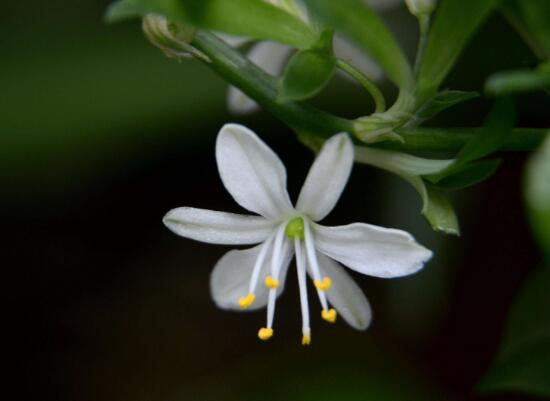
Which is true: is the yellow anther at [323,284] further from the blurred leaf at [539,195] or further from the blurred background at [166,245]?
the blurred background at [166,245]

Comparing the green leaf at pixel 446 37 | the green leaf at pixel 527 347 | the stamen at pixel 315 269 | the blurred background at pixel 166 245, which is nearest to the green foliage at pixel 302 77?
the green leaf at pixel 446 37

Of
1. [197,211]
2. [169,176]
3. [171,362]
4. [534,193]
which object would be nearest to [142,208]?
[169,176]

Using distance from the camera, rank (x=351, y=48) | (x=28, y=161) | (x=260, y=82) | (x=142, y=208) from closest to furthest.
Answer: (x=260, y=82), (x=351, y=48), (x=28, y=161), (x=142, y=208)

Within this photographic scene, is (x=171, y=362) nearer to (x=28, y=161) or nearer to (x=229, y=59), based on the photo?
(x=28, y=161)

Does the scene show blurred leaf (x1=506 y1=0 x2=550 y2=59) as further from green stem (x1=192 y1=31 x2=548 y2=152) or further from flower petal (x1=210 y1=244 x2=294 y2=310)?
flower petal (x1=210 y1=244 x2=294 y2=310)

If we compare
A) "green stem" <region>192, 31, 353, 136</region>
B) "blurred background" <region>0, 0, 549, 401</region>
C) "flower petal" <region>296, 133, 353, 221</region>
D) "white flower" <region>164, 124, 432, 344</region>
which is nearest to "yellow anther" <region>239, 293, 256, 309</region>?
"white flower" <region>164, 124, 432, 344</region>

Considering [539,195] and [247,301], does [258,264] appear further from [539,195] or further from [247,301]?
[539,195]

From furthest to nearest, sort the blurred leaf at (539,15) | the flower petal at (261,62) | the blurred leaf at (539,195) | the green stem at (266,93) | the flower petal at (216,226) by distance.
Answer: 1. the flower petal at (261,62)
2. the flower petal at (216,226)
3. the green stem at (266,93)
4. the blurred leaf at (539,15)
5. the blurred leaf at (539,195)
